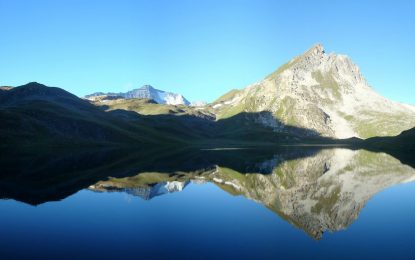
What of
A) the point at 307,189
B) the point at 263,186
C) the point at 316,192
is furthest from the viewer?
the point at 263,186

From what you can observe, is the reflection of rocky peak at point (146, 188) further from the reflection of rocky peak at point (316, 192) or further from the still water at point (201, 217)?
the reflection of rocky peak at point (316, 192)

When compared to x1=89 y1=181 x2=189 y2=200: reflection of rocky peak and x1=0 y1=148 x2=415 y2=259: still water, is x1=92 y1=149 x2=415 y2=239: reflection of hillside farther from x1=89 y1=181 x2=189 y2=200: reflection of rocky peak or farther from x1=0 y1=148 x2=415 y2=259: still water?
x1=89 y1=181 x2=189 y2=200: reflection of rocky peak

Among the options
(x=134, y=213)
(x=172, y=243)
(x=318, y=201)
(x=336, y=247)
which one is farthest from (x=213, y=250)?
(x=318, y=201)

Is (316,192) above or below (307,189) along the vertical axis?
below

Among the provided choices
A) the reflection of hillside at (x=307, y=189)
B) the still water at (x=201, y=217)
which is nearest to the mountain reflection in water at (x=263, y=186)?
the reflection of hillside at (x=307, y=189)

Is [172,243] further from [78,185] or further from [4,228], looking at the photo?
[78,185]

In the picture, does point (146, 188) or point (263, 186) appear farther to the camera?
point (263, 186)

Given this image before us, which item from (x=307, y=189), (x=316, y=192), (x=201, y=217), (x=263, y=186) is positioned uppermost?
(x=307, y=189)

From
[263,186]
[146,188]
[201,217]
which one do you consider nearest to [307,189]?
[263,186]

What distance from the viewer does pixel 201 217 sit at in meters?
45.8

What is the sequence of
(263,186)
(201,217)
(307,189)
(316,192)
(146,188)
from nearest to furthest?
(201,217)
(316,192)
(146,188)
(307,189)
(263,186)

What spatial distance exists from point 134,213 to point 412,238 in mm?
31515

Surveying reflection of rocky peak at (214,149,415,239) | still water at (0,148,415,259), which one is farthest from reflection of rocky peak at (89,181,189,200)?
reflection of rocky peak at (214,149,415,239)

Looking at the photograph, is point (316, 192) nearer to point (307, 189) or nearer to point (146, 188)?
point (307, 189)
